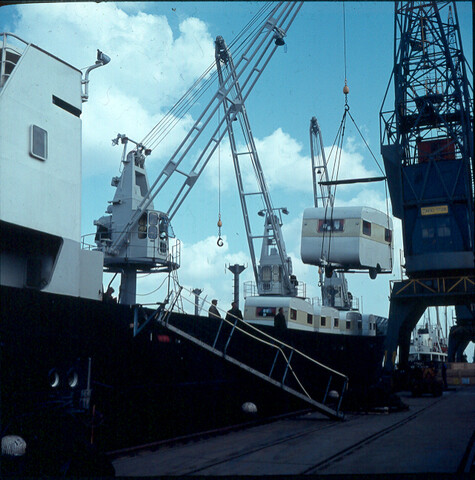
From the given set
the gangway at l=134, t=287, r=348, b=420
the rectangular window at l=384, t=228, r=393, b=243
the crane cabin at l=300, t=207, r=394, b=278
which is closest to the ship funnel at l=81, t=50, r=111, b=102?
the gangway at l=134, t=287, r=348, b=420

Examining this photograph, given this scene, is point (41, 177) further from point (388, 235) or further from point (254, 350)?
point (388, 235)

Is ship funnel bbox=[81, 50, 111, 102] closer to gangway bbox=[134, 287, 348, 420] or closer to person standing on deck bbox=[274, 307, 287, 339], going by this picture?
gangway bbox=[134, 287, 348, 420]

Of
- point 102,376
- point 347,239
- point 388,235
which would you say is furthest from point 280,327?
A: point 388,235

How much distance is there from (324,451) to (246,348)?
5.53 meters

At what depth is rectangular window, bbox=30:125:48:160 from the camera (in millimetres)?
11320

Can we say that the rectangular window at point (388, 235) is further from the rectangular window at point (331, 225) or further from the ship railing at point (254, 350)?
the ship railing at point (254, 350)

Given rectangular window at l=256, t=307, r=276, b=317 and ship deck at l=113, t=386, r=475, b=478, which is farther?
rectangular window at l=256, t=307, r=276, b=317

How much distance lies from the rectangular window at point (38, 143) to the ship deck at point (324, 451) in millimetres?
6179

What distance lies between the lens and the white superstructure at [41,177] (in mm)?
10695

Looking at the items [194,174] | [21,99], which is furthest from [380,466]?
[194,174]

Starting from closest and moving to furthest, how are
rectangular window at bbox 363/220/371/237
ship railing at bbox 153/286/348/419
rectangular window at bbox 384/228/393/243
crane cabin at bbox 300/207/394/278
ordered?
ship railing at bbox 153/286/348/419 → crane cabin at bbox 300/207/394/278 → rectangular window at bbox 363/220/371/237 → rectangular window at bbox 384/228/393/243

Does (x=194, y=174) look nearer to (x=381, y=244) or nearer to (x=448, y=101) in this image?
(x=381, y=244)

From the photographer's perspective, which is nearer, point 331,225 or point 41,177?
point 41,177

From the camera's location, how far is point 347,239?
Answer: 2630 centimetres
